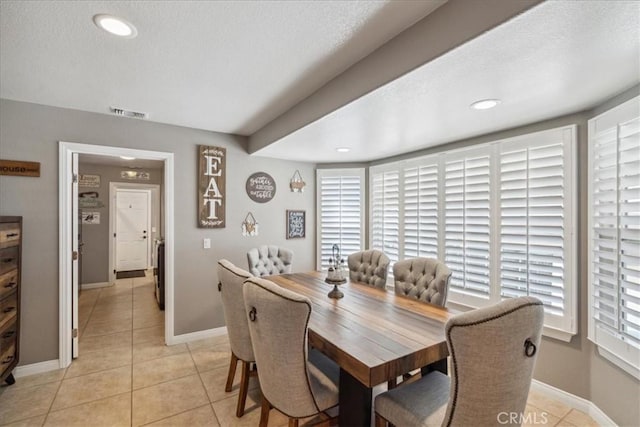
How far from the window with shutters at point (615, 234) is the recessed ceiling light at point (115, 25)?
2.92m

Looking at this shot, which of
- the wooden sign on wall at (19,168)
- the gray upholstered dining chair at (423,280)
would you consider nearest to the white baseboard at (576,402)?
the gray upholstered dining chair at (423,280)

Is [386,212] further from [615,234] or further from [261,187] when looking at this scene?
[615,234]

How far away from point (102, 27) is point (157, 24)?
1.00ft

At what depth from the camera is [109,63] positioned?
1919 mm

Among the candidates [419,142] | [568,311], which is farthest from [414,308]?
[419,142]

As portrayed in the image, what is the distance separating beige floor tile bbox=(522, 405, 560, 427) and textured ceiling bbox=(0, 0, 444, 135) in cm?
274

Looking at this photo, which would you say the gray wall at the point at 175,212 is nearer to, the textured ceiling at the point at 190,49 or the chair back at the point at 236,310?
the textured ceiling at the point at 190,49

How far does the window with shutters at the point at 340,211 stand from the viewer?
169 inches

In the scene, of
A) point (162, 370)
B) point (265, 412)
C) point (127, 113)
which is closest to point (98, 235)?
point (127, 113)

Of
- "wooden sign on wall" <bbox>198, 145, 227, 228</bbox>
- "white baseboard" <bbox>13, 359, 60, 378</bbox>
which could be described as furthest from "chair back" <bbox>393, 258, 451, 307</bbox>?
"white baseboard" <bbox>13, 359, 60, 378</bbox>

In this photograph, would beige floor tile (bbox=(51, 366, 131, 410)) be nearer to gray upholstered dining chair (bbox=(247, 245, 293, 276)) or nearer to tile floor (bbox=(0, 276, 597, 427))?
tile floor (bbox=(0, 276, 597, 427))

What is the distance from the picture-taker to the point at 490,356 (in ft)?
3.64

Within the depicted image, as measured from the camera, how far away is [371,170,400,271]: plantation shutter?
151 inches

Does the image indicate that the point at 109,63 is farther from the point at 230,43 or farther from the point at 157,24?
the point at 230,43
